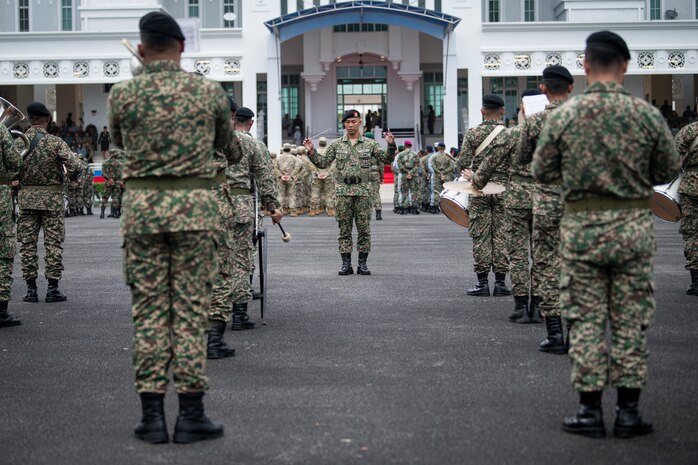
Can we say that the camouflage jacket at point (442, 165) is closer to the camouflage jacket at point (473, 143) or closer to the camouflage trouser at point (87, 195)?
the camouflage trouser at point (87, 195)

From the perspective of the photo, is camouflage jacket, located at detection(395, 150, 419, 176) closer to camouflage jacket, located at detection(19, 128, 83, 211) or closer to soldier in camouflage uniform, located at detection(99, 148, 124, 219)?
soldier in camouflage uniform, located at detection(99, 148, 124, 219)

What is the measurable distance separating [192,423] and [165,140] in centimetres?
160

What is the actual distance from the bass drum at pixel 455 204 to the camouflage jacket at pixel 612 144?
19.1ft

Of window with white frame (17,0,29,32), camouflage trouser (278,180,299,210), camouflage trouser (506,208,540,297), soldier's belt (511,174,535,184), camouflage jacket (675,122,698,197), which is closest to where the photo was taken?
soldier's belt (511,174,535,184)

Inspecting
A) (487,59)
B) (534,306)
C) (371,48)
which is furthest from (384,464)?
(371,48)

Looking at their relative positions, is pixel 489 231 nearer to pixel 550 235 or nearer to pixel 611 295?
pixel 550 235

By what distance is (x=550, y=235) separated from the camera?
9.10m

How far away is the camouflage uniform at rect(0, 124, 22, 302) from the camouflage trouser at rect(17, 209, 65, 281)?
1.43m

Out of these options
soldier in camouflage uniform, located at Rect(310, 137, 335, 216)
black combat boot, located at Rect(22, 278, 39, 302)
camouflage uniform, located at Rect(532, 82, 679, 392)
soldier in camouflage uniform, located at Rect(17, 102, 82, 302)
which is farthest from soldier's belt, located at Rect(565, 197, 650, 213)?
soldier in camouflage uniform, located at Rect(310, 137, 335, 216)

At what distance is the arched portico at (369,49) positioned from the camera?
46656mm

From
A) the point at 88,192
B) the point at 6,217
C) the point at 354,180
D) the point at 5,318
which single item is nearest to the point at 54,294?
the point at 5,318

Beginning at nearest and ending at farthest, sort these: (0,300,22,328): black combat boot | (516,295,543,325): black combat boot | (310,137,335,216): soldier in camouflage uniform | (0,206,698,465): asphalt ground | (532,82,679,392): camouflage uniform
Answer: (0,206,698,465): asphalt ground < (532,82,679,392): camouflage uniform < (516,295,543,325): black combat boot < (0,300,22,328): black combat boot < (310,137,335,216): soldier in camouflage uniform

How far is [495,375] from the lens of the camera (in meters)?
8.15

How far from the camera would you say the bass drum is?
1234cm
